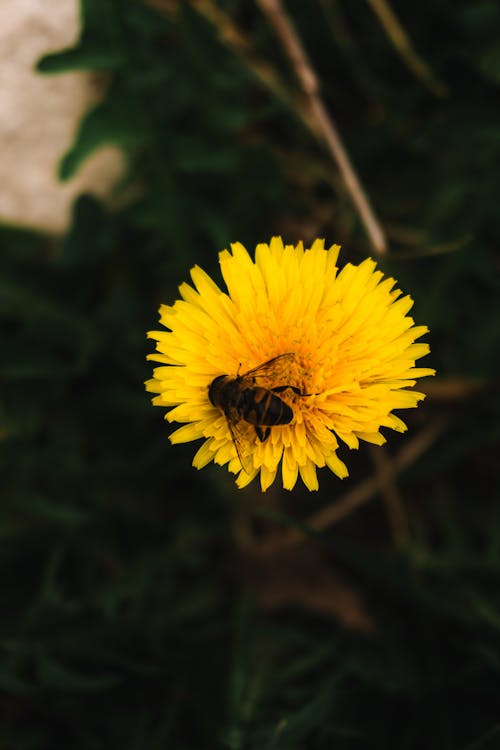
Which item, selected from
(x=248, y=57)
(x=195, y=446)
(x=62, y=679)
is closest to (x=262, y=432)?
(x=62, y=679)

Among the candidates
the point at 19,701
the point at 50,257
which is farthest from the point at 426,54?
the point at 19,701

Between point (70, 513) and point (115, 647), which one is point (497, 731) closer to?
point (115, 647)

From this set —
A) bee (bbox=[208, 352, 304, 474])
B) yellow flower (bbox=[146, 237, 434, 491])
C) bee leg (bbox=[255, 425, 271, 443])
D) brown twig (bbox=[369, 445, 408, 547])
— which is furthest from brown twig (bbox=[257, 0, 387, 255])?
brown twig (bbox=[369, 445, 408, 547])

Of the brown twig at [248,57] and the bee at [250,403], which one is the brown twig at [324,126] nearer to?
the brown twig at [248,57]

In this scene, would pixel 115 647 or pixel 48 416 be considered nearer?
pixel 115 647

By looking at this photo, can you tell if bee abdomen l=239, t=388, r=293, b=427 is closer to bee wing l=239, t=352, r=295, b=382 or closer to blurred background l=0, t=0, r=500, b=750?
bee wing l=239, t=352, r=295, b=382
